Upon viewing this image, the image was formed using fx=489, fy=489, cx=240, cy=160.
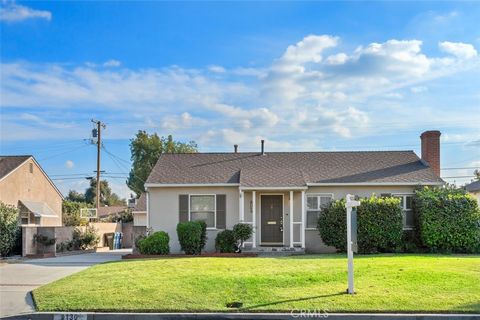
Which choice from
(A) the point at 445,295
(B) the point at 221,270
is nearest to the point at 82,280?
(B) the point at 221,270

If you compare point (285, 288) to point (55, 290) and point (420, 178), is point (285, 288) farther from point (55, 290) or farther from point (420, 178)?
point (420, 178)

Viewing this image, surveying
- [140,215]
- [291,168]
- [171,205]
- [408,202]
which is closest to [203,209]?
[171,205]

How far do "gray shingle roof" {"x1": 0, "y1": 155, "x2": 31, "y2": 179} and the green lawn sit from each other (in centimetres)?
1649

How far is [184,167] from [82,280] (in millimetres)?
11209

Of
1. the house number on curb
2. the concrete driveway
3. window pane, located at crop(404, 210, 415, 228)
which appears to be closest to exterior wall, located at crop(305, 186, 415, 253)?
window pane, located at crop(404, 210, 415, 228)

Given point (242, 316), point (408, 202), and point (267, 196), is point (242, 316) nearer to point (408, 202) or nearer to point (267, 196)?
point (267, 196)

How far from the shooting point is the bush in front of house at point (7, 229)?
2139cm

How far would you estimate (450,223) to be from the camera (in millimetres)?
18328

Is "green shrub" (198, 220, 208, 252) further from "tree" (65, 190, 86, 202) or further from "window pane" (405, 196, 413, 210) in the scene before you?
"tree" (65, 190, 86, 202)

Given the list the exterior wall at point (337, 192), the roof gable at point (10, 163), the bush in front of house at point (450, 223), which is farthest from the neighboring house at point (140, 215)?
the bush in front of house at point (450, 223)

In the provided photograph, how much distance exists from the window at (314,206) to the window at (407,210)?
290 centimetres

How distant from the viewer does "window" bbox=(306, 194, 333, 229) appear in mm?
20344

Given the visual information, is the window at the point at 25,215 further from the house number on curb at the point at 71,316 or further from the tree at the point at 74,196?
the tree at the point at 74,196

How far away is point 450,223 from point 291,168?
698 cm
